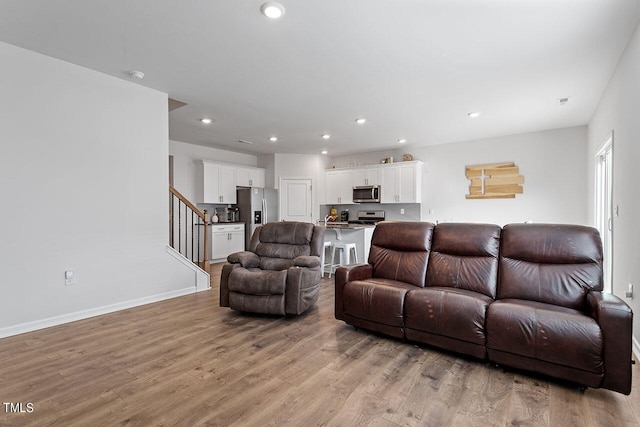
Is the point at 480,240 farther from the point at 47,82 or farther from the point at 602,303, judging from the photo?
the point at 47,82

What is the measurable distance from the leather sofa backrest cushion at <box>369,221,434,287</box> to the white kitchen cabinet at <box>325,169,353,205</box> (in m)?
4.20

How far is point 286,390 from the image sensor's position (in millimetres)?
1979

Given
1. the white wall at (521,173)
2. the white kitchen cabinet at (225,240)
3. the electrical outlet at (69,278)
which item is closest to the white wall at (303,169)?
the white kitchen cabinet at (225,240)

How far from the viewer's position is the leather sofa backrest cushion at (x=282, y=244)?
3.80 meters

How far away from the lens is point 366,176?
736 centimetres

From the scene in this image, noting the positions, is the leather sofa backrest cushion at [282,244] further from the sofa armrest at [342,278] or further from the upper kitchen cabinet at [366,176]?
the upper kitchen cabinet at [366,176]

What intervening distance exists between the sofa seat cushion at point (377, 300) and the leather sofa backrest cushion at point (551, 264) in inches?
32.6

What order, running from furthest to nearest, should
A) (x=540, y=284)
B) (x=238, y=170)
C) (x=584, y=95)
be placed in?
(x=238, y=170)
(x=584, y=95)
(x=540, y=284)

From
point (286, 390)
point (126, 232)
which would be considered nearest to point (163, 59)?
point (126, 232)

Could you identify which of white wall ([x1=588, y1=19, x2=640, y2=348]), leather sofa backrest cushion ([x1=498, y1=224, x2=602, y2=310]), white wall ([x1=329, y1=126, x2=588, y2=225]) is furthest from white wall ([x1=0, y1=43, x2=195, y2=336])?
white wall ([x1=329, y1=126, x2=588, y2=225])

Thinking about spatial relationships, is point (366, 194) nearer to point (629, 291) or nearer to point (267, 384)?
point (629, 291)

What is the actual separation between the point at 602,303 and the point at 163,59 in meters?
3.96

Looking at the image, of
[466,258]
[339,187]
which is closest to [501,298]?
[466,258]

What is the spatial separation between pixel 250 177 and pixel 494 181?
5.20 meters
